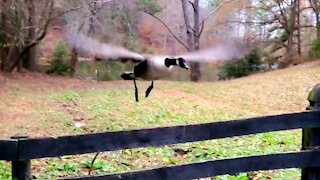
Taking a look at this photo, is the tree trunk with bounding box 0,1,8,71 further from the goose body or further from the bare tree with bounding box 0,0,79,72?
the goose body

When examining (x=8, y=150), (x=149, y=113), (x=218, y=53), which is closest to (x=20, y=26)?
(x=149, y=113)

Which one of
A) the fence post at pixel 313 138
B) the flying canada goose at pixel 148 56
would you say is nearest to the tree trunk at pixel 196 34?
the flying canada goose at pixel 148 56

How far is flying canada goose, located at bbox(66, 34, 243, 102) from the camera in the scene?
462 centimetres

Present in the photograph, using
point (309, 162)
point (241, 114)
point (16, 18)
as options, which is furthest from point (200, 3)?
point (309, 162)

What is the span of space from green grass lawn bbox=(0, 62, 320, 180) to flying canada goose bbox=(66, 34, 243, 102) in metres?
1.20

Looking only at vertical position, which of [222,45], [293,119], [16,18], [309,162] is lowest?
[309,162]

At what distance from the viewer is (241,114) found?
42.3 feet

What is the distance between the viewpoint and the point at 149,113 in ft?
37.5

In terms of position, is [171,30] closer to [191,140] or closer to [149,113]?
[149,113]

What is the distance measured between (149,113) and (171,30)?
16.8 metres

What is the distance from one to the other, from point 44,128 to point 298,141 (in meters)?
4.88

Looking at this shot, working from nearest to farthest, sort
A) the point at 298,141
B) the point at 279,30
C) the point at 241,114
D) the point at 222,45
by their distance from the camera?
the point at 222,45
the point at 298,141
the point at 241,114
the point at 279,30

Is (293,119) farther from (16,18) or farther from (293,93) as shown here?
(16,18)

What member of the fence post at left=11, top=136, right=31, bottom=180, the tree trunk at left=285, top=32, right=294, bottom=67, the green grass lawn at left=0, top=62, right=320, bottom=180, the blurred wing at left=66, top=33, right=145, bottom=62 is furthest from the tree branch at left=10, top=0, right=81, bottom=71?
the fence post at left=11, top=136, right=31, bottom=180
